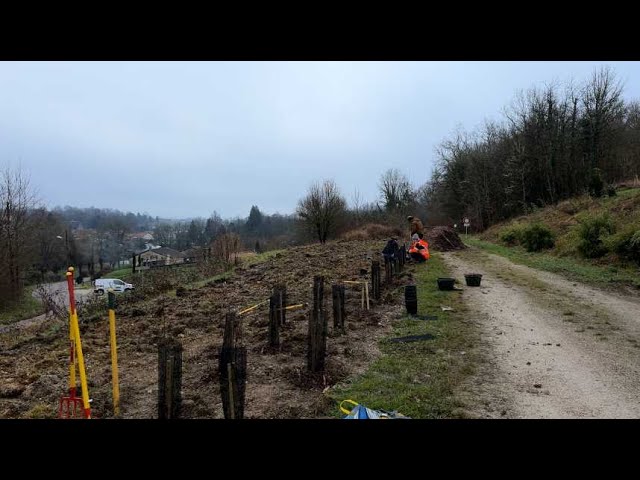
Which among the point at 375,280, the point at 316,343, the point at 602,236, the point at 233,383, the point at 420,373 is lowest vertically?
the point at 420,373

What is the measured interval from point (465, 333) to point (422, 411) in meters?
3.53

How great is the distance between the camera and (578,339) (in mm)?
7164

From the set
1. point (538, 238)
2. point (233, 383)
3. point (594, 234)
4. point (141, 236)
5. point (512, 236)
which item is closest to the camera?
point (233, 383)

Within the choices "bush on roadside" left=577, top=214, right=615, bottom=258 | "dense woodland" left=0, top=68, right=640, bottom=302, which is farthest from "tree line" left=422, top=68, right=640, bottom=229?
"bush on roadside" left=577, top=214, right=615, bottom=258

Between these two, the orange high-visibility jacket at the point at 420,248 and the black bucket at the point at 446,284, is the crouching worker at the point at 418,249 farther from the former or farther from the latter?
the black bucket at the point at 446,284

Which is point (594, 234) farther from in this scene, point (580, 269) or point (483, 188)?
point (483, 188)

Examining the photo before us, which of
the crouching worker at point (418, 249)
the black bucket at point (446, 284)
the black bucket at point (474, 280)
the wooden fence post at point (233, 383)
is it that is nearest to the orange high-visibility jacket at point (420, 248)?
the crouching worker at point (418, 249)

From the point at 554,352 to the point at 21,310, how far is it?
29594 mm

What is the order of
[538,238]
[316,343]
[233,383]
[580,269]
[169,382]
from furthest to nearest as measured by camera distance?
[538,238] → [580,269] → [316,343] → [169,382] → [233,383]

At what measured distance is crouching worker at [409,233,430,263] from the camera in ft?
53.1

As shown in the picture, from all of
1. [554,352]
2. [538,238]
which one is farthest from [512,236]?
[554,352]

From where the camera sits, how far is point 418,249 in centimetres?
1675

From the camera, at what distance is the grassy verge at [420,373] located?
4.74 meters
